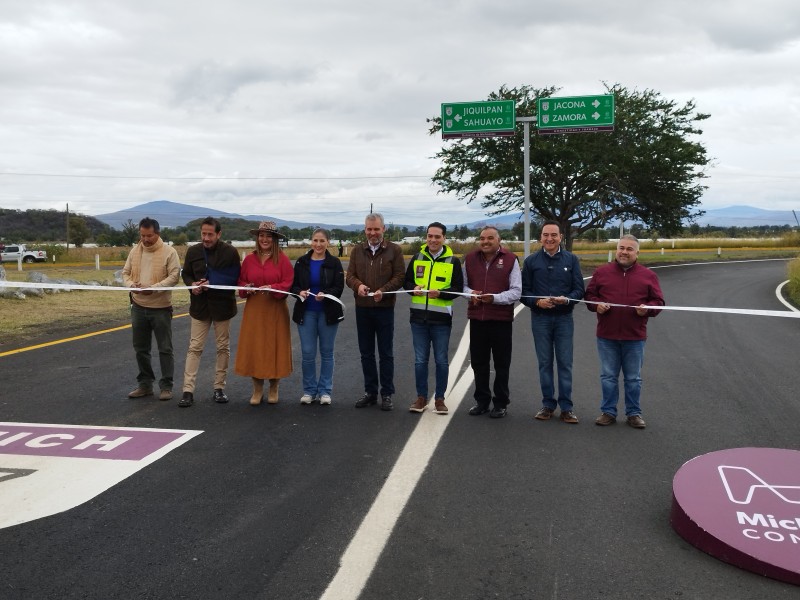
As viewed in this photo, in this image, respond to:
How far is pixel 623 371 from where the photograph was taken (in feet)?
21.6

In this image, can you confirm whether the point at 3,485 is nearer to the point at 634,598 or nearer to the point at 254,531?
the point at 254,531

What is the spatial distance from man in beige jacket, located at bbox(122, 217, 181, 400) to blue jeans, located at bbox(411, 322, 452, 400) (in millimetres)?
2663

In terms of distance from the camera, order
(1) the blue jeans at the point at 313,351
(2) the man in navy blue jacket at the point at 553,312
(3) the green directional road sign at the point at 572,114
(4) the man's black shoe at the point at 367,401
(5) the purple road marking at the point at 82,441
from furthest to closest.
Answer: (3) the green directional road sign at the point at 572,114 < (1) the blue jeans at the point at 313,351 < (4) the man's black shoe at the point at 367,401 < (2) the man in navy blue jacket at the point at 553,312 < (5) the purple road marking at the point at 82,441

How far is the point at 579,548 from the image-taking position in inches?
155

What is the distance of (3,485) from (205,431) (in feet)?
5.64

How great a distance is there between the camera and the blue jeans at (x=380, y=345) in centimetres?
720

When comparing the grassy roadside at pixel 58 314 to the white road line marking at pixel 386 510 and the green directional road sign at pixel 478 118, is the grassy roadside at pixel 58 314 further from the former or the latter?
the green directional road sign at pixel 478 118

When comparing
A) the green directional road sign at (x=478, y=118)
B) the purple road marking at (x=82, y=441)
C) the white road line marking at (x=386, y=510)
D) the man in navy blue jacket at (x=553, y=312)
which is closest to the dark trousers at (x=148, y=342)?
the purple road marking at (x=82, y=441)

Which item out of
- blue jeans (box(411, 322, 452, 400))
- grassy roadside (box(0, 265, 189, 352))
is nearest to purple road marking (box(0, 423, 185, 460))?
blue jeans (box(411, 322, 452, 400))

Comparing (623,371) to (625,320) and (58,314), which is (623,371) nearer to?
(625,320)

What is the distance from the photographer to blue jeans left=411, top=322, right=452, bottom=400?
22.9 feet

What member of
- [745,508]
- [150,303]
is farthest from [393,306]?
[745,508]

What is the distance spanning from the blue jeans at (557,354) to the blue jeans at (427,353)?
0.91 meters

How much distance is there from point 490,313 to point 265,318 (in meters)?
2.34
